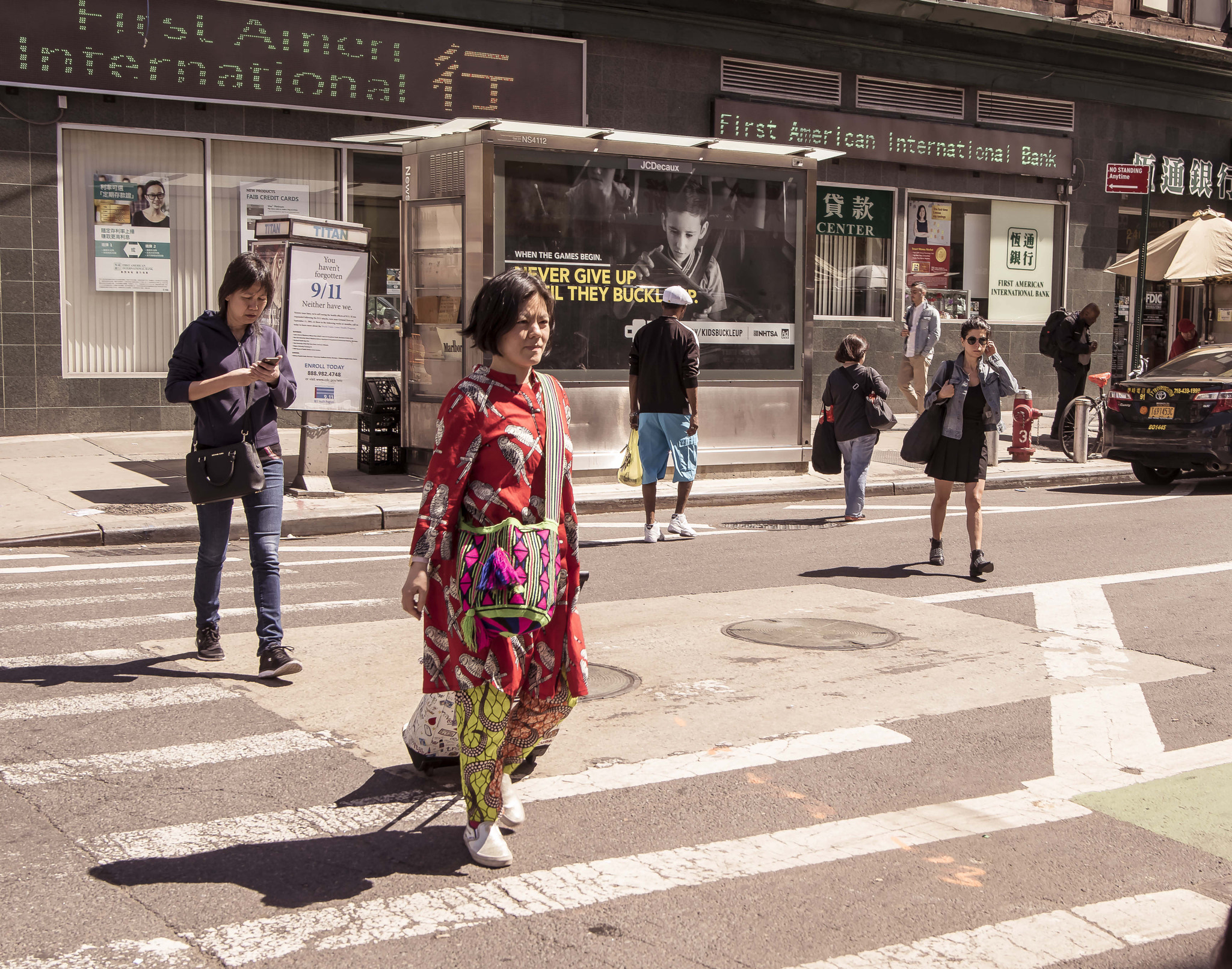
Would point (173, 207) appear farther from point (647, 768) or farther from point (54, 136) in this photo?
point (647, 768)

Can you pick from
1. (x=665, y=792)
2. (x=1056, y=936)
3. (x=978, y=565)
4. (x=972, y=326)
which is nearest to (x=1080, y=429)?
(x=972, y=326)

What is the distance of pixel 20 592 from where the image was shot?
8484 millimetres

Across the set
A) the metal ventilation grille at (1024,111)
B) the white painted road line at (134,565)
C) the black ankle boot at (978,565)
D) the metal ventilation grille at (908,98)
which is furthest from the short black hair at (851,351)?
the metal ventilation grille at (1024,111)

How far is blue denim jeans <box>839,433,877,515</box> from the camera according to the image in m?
12.1

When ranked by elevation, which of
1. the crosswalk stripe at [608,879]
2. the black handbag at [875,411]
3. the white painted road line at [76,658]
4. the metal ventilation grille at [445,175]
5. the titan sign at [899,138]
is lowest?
the crosswalk stripe at [608,879]

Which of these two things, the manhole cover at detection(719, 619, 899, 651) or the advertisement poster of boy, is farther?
the advertisement poster of boy

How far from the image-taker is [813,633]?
25.0 feet

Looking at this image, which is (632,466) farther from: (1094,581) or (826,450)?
(1094,581)

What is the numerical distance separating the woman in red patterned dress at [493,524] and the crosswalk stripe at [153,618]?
3.38 metres

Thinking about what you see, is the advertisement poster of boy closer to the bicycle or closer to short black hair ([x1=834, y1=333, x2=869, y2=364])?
short black hair ([x1=834, y1=333, x2=869, y2=364])

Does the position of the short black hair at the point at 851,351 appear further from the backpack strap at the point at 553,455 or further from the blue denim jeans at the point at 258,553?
the backpack strap at the point at 553,455

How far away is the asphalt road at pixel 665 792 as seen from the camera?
3.79 metres

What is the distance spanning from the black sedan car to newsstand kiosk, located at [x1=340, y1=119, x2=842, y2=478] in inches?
143

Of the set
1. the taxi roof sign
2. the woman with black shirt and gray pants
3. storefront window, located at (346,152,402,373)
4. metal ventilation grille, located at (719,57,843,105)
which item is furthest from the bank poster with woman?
the taxi roof sign
